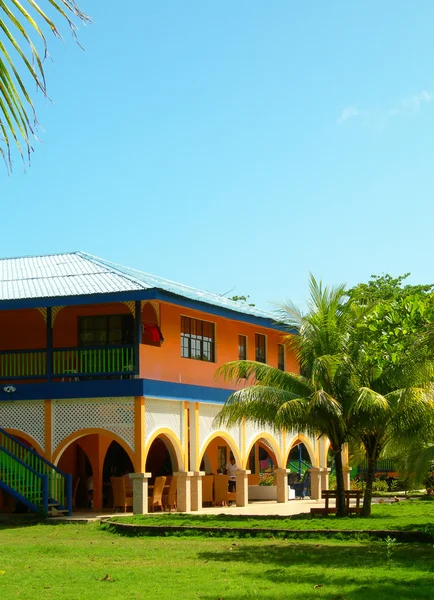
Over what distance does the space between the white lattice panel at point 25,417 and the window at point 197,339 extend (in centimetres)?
438

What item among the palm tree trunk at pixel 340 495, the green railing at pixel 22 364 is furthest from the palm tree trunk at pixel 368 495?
the green railing at pixel 22 364

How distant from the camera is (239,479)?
86.9 feet

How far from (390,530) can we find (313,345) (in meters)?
5.96

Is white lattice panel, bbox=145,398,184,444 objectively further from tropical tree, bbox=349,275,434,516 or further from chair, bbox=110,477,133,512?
tropical tree, bbox=349,275,434,516

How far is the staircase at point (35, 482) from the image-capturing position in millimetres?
21250

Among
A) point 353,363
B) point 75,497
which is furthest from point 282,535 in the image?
point 75,497

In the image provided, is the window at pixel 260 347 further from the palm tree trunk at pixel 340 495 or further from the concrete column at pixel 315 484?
the palm tree trunk at pixel 340 495

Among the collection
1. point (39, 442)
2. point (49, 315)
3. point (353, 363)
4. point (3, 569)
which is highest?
point (49, 315)

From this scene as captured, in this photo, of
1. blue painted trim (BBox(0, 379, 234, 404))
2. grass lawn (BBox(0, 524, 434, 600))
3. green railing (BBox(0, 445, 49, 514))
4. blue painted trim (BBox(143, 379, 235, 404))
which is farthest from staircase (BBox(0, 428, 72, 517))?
grass lawn (BBox(0, 524, 434, 600))

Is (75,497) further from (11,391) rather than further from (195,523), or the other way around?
(195,523)

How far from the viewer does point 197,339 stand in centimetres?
2658

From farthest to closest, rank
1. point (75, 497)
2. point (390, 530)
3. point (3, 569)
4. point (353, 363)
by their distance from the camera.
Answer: point (75, 497), point (353, 363), point (390, 530), point (3, 569)

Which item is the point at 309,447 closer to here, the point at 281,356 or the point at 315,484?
the point at 315,484

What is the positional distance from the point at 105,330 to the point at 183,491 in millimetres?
4597
